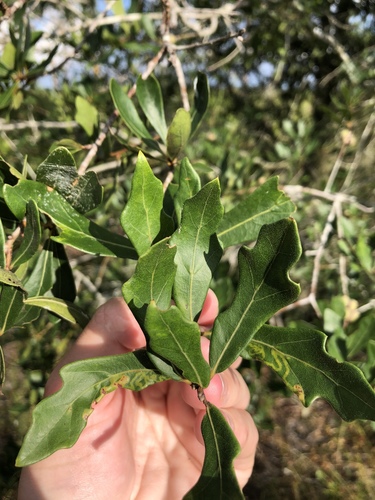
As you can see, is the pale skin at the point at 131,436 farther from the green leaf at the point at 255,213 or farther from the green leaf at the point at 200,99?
the green leaf at the point at 200,99

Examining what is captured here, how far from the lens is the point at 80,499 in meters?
0.96

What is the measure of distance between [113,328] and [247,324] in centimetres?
42

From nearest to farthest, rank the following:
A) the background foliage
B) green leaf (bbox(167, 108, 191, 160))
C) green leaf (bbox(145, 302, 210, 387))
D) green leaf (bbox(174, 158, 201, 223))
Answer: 1. green leaf (bbox(145, 302, 210, 387))
2. green leaf (bbox(174, 158, 201, 223))
3. green leaf (bbox(167, 108, 191, 160))
4. the background foliage

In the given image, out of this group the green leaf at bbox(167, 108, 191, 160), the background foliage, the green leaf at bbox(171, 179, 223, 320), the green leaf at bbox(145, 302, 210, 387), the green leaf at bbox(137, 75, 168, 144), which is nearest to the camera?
the green leaf at bbox(145, 302, 210, 387)

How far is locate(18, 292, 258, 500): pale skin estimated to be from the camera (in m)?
0.94

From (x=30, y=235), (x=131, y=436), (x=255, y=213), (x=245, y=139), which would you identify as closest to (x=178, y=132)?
(x=255, y=213)

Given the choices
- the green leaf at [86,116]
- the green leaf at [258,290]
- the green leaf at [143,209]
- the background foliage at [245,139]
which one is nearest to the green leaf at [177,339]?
the green leaf at [258,290]

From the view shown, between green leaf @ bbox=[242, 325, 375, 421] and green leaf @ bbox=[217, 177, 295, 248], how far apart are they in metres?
0.21

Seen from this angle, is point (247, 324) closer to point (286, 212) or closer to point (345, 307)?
point (286, 212)

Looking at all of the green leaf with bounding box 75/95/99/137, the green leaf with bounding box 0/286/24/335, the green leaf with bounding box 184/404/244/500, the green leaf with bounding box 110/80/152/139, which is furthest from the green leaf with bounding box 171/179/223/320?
the green leaf with bounding box 75/95/99/137

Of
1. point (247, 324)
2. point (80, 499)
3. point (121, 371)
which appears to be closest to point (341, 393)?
point (247, 324)

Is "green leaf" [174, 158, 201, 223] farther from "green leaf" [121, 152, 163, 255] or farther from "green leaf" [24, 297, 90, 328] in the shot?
"green leaf" [24, 297, 90, 328]

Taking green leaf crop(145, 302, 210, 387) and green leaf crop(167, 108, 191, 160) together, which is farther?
green leaf crop(167, 108, 191, 160)

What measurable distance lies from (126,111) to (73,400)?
2.24ft
